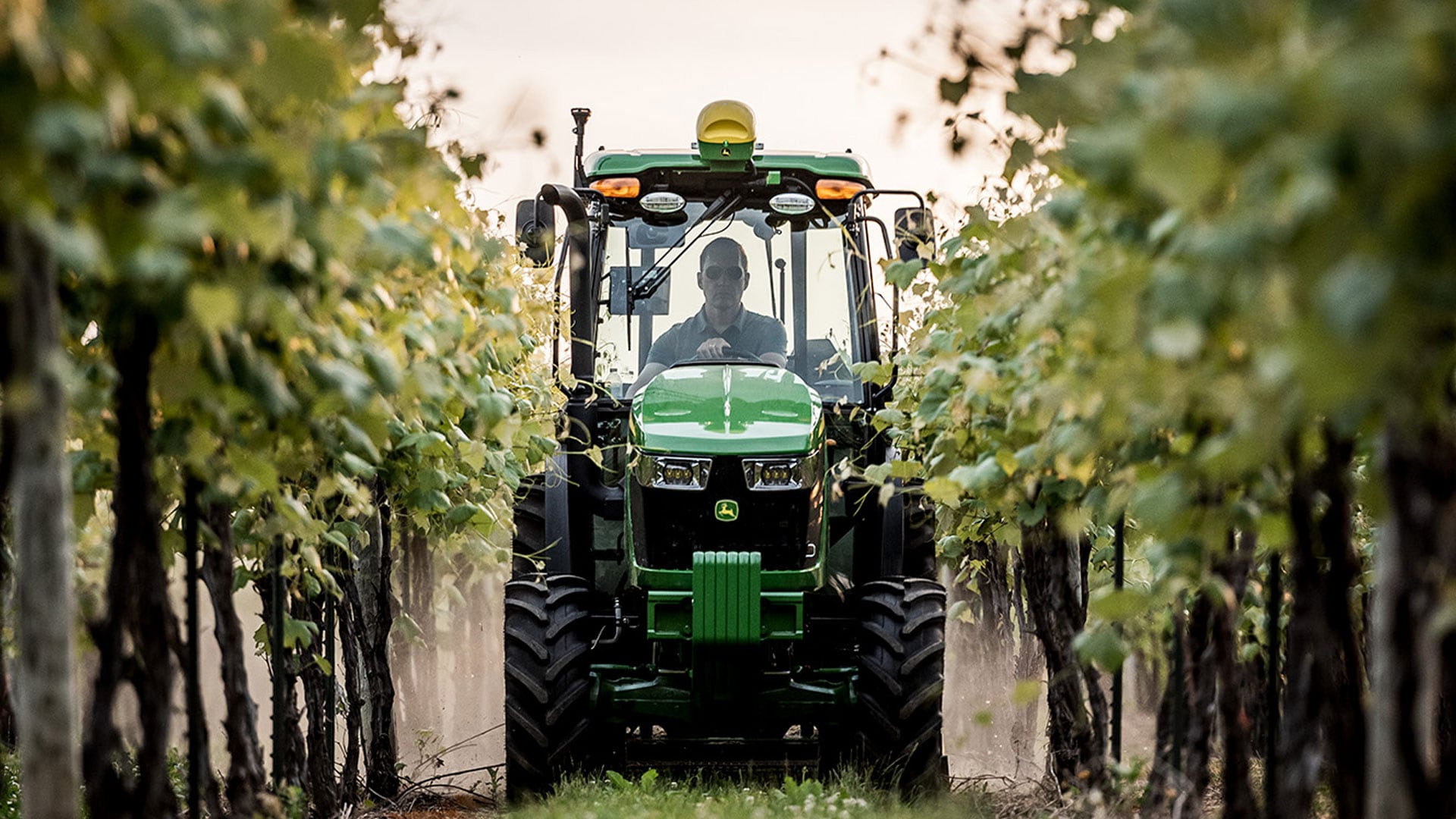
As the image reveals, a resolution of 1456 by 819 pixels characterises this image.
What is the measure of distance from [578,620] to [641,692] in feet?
1.28

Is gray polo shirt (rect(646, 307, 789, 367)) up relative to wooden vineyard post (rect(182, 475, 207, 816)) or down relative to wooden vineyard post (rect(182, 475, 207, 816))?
up

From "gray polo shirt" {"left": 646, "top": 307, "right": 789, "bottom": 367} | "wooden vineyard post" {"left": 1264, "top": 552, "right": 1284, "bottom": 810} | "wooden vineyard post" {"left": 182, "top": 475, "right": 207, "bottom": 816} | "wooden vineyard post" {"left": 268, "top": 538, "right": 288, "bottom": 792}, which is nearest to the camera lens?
"wooden vineyard post" {"left": 182, "top": 475, "right": 207, "bottom": 816}

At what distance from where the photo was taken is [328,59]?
7.56 ft

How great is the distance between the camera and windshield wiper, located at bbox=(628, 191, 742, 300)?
6.82 metres

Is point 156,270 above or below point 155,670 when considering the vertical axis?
above

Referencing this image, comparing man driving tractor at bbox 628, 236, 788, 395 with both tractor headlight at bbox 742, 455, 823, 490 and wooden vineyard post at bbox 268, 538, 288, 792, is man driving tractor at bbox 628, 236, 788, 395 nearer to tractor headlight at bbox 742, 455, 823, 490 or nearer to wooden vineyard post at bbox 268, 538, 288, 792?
tractor headlight at bbox 742, 455, 823, 490

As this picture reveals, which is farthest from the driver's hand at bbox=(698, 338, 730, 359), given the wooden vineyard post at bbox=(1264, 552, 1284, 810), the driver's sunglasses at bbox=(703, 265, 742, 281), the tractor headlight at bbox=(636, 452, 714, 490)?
the wooden vineyard post at bbox=(1264, 552, 1284, 810)

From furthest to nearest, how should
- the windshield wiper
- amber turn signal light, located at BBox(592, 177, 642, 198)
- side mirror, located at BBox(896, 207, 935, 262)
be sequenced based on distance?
1. amber turn signal light, located at BBox(592, 177, 642, 198)
2. the windshield wiper
3. side mirror, located at BBox(896, 207, 935, 262)

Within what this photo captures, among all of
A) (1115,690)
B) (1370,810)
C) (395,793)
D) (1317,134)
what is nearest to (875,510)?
(1115,690)

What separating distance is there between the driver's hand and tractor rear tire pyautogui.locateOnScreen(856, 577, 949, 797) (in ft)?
3.91

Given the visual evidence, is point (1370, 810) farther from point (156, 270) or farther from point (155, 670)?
point (155, 670)

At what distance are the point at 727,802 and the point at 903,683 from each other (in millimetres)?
872

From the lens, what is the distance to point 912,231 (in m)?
5.96

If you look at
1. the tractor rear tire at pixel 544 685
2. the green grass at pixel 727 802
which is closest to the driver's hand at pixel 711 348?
the tractor rear tire at pixel 544 685
